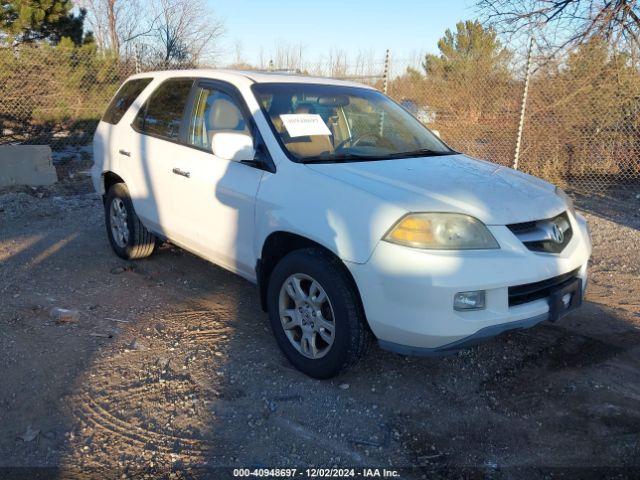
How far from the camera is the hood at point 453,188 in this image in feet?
9.15

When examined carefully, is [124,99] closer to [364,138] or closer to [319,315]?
[364,138]

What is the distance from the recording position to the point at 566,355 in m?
3.52

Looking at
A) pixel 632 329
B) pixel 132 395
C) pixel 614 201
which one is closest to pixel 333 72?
pixel 614 201

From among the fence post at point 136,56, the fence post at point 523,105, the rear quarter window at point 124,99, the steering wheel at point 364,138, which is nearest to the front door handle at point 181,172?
the steering wheel at point 364,138

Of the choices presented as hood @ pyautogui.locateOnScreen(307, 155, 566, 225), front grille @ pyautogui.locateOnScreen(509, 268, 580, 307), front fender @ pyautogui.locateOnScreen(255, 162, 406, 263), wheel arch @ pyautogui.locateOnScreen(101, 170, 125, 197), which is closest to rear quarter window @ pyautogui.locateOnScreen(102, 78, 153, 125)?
wheel arch @ pyautogui.locateOnScreen(101, 170, 125, 197)

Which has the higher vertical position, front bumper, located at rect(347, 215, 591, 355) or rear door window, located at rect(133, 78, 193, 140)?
rear door window, located at rect(133, 78, 193, 140)

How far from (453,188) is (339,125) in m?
1.17

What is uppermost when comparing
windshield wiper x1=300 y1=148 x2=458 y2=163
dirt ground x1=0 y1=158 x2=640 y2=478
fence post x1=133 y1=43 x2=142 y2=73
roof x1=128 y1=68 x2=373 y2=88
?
fence post x1=133 y1=43 x2=142 y2=73

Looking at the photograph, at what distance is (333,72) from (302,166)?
1010 cm

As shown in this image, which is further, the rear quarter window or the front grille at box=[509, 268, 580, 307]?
the rear quarter window

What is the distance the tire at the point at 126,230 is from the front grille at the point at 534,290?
3481 millimetres

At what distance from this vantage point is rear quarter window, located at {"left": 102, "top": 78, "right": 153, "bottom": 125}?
16.4 feet

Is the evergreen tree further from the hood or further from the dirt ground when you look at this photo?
the hood

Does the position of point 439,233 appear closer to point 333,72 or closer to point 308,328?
point 308,328
